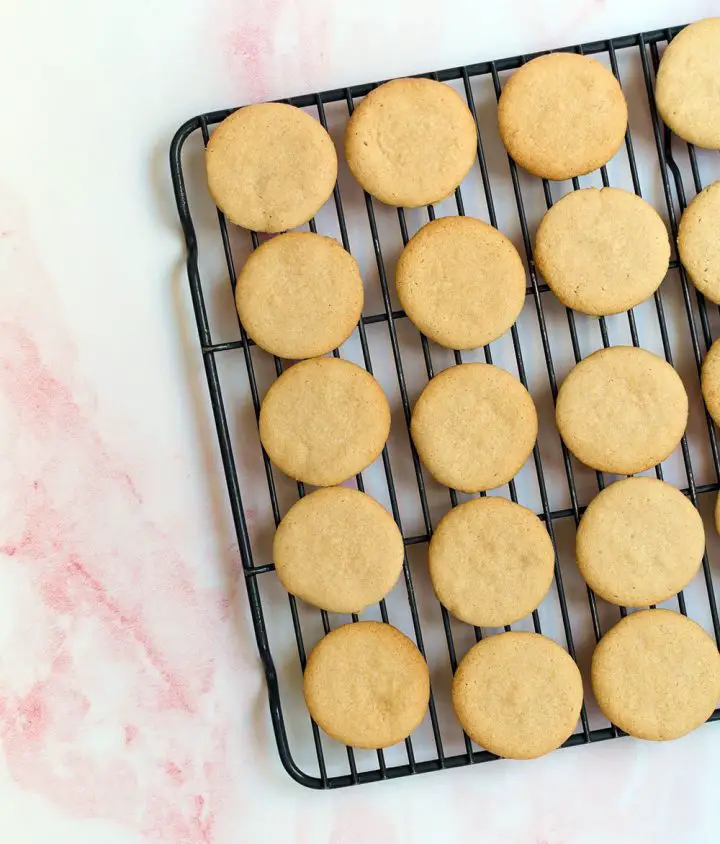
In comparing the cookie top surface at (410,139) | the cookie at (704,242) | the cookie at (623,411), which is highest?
the cookie top surface at (410,139)

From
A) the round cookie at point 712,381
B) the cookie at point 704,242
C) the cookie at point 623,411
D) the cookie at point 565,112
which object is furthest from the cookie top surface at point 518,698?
the cookie at point 565,112

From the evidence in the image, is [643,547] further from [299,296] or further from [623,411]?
[299,296]

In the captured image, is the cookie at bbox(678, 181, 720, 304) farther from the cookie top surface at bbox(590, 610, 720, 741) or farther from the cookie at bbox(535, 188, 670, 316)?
the cookie top surface at bbox(590, 610, 720, 741)

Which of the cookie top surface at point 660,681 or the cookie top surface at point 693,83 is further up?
the cookie top surface at point 693,83

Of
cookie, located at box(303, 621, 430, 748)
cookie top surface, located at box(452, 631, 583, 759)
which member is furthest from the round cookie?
cookie, located at box(303, 621, 430, 748)

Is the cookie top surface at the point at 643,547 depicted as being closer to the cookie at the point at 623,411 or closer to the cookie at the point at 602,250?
the cookie at the point at 623,411

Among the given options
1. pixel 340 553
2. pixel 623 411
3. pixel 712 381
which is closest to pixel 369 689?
pixel 340 553
